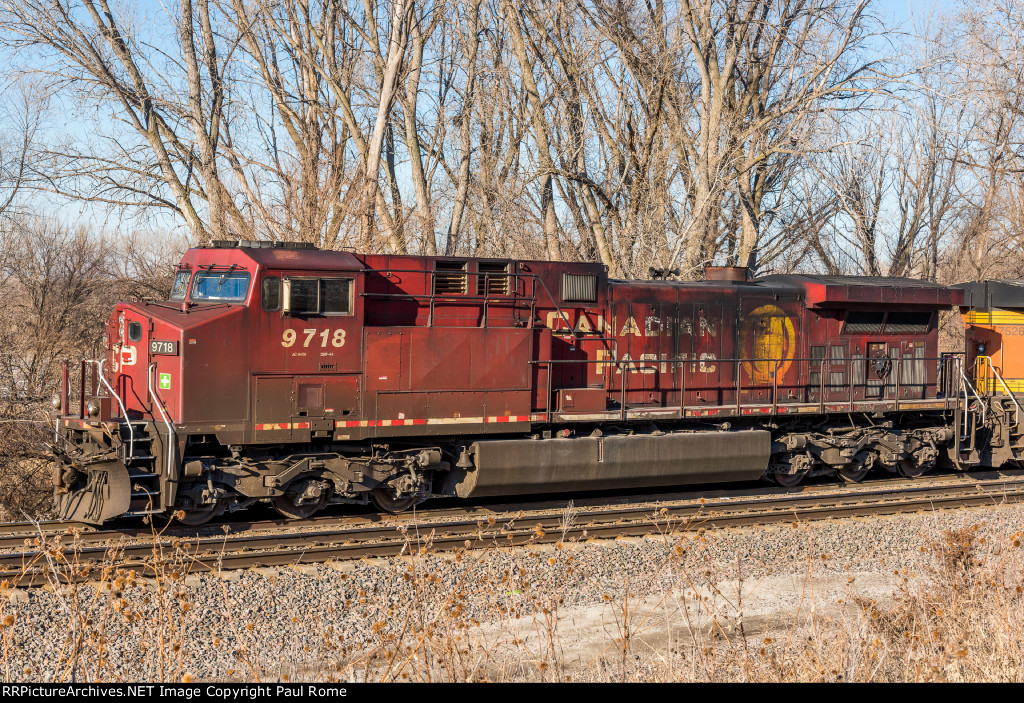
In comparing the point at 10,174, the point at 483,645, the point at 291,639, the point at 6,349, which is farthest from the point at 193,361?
the point at 10,174

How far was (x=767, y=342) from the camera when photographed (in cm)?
1445

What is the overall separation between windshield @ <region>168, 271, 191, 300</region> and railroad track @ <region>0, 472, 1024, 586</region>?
302 cm

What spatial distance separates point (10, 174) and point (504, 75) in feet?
46.4

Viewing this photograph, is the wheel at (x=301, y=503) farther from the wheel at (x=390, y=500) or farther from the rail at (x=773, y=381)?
the rail at (x=773, y=381)

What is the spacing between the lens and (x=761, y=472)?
1359 centimetres

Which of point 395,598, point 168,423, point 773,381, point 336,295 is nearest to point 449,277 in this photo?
point 336,295

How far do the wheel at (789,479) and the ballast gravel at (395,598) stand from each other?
297 centimetres

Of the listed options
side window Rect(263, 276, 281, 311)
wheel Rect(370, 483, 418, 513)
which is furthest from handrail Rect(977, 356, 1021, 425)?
side window Rect(263, 276, 281, 311)

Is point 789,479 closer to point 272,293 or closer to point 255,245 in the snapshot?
point 272,293

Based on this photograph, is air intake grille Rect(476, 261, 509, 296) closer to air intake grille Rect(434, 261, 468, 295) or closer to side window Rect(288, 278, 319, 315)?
air intake grille Rect(434, 261, 468, 295)

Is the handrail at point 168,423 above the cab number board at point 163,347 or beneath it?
beneath

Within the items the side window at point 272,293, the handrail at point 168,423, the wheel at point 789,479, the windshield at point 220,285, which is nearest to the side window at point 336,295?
the side window at point 272,293

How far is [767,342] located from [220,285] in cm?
867

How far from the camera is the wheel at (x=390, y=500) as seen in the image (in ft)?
38.7
